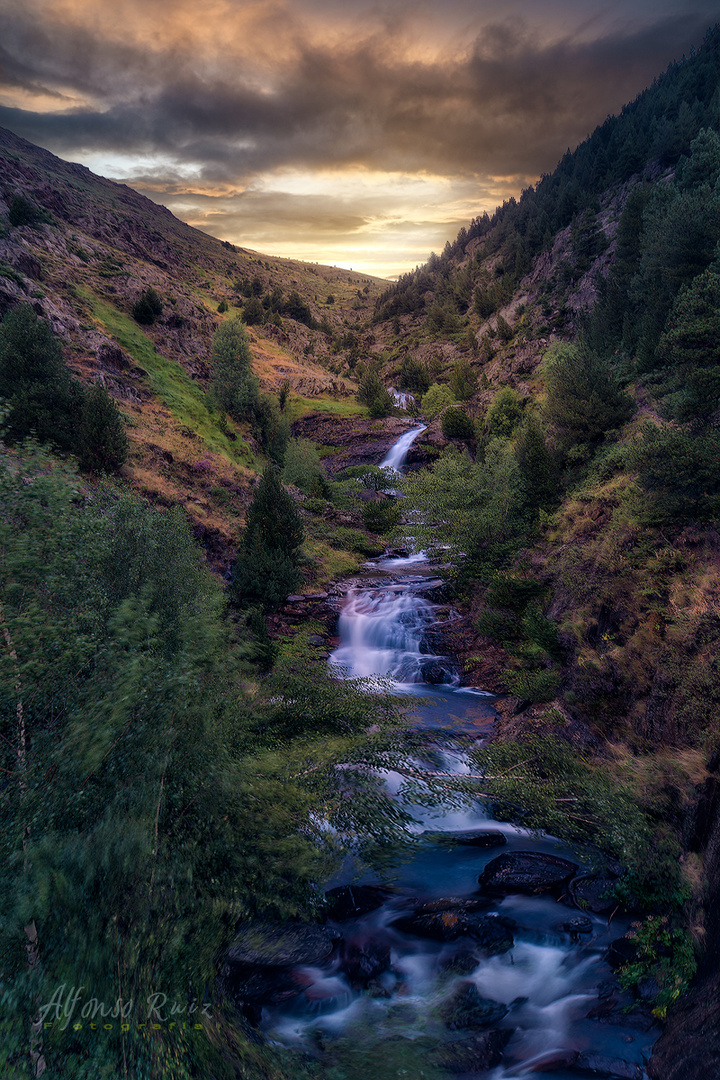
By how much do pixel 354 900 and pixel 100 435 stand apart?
24.6 meters

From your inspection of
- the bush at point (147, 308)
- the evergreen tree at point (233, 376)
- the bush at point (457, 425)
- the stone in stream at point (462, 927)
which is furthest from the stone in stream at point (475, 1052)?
the bush at point (457, 425)

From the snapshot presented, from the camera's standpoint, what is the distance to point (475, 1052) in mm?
8945

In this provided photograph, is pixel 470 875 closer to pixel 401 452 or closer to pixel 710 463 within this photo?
pixel 710 463

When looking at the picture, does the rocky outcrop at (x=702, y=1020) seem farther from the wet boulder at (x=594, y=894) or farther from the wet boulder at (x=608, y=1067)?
the wet boulder at (x=594, y=894)

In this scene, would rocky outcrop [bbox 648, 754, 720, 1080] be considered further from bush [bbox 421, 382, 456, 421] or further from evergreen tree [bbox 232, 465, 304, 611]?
bush [bbox 421, 382, 456, 421]

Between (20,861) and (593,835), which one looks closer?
(20,861)

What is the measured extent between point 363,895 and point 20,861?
315 inches

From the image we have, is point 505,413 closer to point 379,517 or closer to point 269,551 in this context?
point 379,517

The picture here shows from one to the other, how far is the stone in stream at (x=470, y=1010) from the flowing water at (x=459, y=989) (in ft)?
0.13

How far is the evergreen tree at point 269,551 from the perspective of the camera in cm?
2541

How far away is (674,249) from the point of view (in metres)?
26.5

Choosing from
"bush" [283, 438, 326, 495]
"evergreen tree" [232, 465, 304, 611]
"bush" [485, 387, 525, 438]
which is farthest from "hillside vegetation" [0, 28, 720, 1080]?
"bush" [485, 387, 525, 438]

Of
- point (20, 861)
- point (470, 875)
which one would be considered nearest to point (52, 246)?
point (20, 861)

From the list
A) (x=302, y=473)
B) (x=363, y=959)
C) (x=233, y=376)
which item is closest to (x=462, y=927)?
(x=363, y=959)
